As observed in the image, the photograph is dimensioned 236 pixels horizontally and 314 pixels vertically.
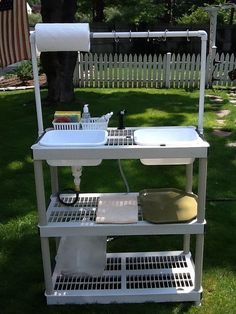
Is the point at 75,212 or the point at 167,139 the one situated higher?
the point at 167,139

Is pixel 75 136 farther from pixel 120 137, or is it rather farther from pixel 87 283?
pixel 87 283

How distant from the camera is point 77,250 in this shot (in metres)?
2.99

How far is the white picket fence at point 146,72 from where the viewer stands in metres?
10.4

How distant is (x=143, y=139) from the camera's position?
108 inches

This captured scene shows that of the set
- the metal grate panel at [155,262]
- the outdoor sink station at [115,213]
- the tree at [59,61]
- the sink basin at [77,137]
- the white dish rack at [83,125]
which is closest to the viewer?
the outdoor sink station at [115,213]

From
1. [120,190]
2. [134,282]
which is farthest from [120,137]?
[120,190]

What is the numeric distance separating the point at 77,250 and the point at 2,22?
412 cm

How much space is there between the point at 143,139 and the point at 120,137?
153 mm

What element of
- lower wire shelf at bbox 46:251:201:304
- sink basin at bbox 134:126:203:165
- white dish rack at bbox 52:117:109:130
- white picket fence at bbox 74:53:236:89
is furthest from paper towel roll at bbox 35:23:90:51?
white picket fence at bbox 74:53:236:89

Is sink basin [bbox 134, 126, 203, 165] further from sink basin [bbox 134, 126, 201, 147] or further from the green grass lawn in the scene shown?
the green grass lawn

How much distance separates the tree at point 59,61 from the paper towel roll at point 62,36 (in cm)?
582

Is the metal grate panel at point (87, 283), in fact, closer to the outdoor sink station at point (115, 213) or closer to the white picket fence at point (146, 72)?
the outdoor sink station at point (115, 213)

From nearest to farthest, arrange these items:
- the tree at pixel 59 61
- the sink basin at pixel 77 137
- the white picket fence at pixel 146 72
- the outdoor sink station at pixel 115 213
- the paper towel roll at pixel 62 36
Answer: the paper towel roll at pixel 62 36
the outdoor sink station at pixel 115 213
the sink basin at pixel 77 137
the tree at pixel 59 61
the white picket fence at pixel 146 72

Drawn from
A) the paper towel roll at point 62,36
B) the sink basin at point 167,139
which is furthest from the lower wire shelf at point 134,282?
the paper towel roll at point 62,36
